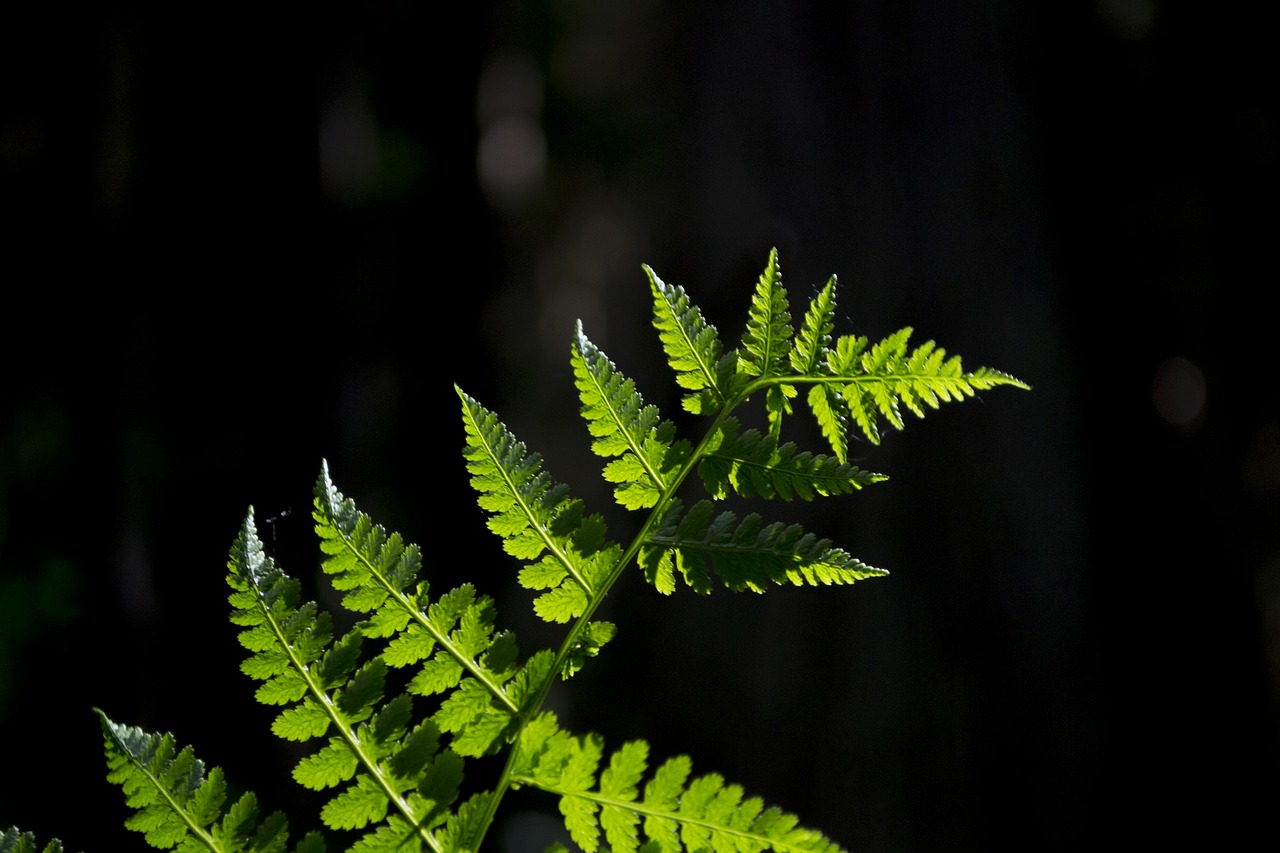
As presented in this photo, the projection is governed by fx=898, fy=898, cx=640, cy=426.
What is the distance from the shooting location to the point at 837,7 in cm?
200

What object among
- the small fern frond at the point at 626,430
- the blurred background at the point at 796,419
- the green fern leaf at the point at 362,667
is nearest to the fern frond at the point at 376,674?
the green fern leaf at the point at 362,667

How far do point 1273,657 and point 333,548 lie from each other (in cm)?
194

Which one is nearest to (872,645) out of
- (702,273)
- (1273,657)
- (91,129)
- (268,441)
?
(1273,657)

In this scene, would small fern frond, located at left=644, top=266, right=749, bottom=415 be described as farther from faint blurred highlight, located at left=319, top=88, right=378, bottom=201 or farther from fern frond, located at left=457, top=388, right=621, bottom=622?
faint blurred highlight, located at left=319, top=88, right=378, bottom=201

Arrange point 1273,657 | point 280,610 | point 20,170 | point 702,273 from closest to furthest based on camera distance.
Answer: point 280,610
point 1273,657
point 20,170
point 702,273

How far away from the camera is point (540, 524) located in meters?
0.58

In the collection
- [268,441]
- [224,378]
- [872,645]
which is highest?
[224,378]

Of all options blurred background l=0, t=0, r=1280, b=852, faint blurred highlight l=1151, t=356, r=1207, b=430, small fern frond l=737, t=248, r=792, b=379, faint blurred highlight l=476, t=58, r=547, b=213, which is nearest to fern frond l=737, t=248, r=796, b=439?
small fern frond l=737, t=248, r=792, b=379

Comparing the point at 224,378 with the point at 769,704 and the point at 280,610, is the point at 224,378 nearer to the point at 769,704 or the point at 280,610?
the point at 769,704

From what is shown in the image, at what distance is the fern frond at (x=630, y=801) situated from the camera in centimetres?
53

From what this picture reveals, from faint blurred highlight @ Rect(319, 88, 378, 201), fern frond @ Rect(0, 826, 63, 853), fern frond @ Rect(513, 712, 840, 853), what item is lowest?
fern frond @ Rect(0, 826, 63, 853)

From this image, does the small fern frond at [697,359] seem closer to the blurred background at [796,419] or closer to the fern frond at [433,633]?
the fern frond at [433,633]

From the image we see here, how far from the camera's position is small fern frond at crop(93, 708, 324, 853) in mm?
530

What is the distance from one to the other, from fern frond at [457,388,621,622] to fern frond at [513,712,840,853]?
80mm
